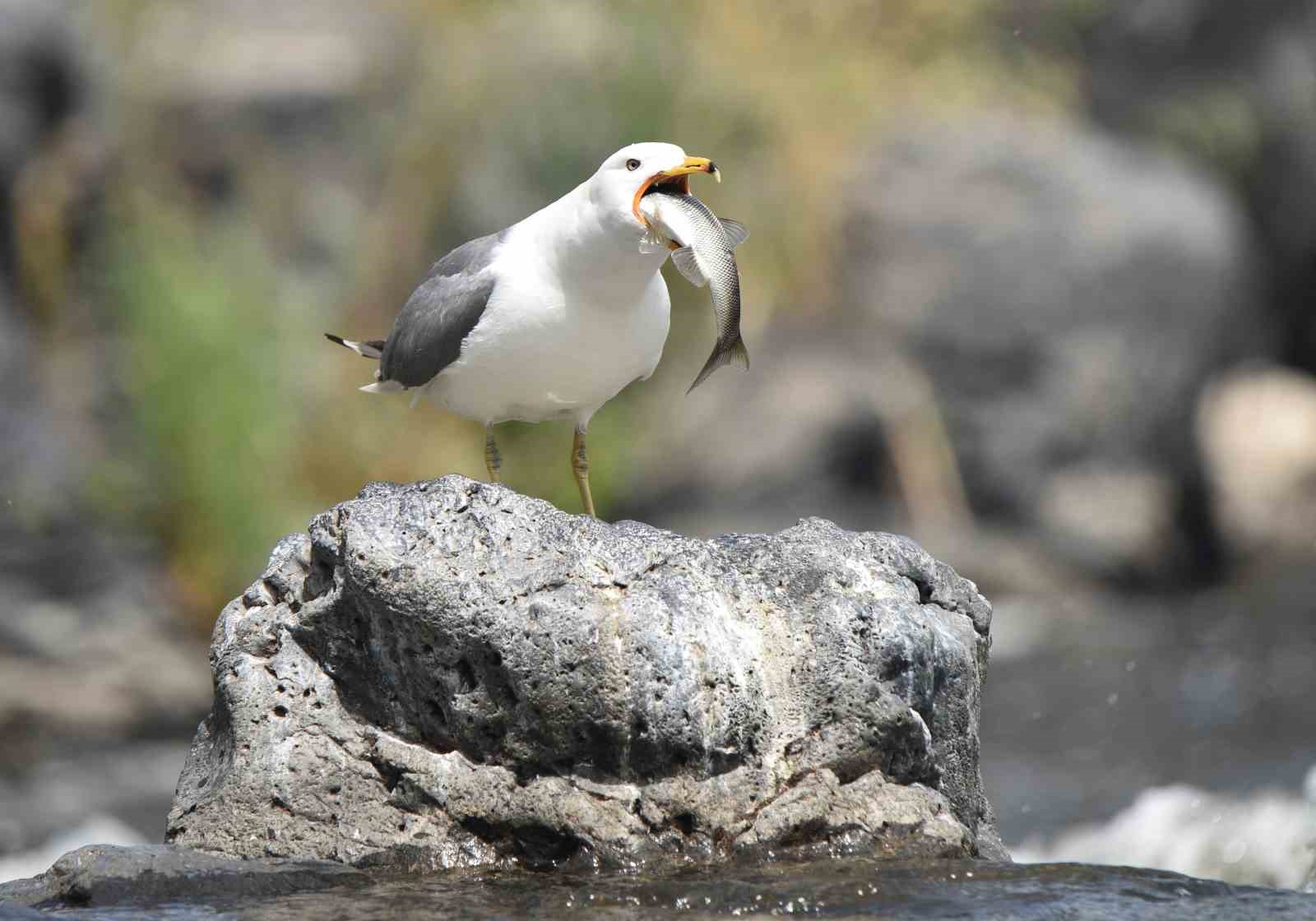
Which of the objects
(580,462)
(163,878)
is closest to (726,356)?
(580,462)

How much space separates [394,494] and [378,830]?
826 millimetres

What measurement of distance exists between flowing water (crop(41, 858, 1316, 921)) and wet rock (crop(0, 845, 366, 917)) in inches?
2.5

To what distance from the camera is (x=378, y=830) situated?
403 centimetres

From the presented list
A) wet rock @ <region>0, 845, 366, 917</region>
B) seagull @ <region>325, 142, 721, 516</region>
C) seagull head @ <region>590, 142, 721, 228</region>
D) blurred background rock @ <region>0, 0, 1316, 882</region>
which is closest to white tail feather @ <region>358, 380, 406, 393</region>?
seagull @ <region>325, 142, 721, 516</region>

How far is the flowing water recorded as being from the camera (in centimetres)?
367

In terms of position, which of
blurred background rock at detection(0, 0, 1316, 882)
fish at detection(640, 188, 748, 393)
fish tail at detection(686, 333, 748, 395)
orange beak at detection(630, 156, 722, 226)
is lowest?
fish tail at detection(686, 333, 748, 395)

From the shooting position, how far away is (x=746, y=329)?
14008mm

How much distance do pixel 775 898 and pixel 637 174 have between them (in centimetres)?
196

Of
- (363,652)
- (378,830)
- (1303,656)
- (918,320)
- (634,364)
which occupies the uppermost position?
(918,320)

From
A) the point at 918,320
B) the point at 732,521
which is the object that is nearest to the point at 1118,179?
the point at 918,320

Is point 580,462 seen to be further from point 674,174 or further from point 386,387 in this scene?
point 674,174

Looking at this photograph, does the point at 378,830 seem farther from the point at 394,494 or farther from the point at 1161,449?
the point at 1161,449

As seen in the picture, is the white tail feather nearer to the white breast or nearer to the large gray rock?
the white breast

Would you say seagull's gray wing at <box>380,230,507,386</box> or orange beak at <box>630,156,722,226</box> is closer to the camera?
orange beak at <box>630,156,722,226</box>
